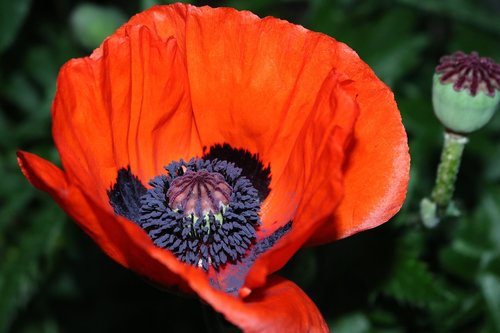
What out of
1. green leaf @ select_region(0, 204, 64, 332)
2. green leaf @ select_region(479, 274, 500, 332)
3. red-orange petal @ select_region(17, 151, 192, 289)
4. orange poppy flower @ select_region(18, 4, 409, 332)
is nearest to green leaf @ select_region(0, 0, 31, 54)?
green leaf @ select_region(0, 204, 64, 332)

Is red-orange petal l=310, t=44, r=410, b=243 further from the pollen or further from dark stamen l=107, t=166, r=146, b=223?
dark stamen l=107, t=166, r=146, b=223

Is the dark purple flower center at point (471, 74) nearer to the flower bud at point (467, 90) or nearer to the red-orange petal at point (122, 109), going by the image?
the flower bud at point (467, 90)

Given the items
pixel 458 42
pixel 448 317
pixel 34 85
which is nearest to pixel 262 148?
pixel 448 317

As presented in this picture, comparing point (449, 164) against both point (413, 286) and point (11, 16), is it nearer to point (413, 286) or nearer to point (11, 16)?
point (413, 286)

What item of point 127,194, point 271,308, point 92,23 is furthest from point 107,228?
point 92,23

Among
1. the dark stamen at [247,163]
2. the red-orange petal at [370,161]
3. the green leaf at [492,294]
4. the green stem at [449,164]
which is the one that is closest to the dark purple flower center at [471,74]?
the green stem at [449,164]

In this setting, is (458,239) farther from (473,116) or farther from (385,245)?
(473,116)

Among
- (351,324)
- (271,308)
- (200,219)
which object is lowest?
(351,324)

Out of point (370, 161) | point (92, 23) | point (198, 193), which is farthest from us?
point (92, 23)
